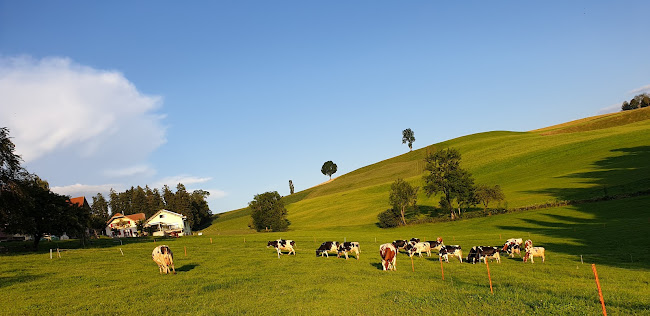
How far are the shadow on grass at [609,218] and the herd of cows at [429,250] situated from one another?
4.01 m

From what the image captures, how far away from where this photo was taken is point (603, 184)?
67125 mm

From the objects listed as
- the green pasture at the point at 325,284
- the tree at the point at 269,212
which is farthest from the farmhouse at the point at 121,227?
the green pasture at the point at 325,284

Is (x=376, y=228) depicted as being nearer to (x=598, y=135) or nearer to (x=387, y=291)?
(x=387, y=291)

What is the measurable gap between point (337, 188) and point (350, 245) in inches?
4937

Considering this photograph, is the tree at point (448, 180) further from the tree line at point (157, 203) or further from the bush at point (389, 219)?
the tree line at point (157, 203)

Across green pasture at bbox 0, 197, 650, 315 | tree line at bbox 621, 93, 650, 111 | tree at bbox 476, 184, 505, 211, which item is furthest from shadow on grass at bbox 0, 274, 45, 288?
tree line at bbox 621, 93, 650, 111

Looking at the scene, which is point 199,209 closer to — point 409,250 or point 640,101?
point 409,250

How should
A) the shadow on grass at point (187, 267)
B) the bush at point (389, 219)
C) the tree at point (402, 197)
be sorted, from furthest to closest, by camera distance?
the tree at point (402, 197) < the bush at point (389, 219) < the shadow on grass at point (187, 267)

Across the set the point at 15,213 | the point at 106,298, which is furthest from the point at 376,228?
the point at 106,298

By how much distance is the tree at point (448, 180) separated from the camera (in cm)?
7875

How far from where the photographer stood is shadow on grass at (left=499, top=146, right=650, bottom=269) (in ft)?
111

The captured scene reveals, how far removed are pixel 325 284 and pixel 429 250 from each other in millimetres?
18450

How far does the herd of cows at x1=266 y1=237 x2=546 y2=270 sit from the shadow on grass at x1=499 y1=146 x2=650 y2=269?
4.01 metres

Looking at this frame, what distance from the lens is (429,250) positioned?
121 feet
